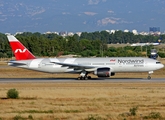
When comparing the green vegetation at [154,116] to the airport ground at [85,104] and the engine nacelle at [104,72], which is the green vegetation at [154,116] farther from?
the engine nacelle at [104,72]

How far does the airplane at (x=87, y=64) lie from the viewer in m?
54.4

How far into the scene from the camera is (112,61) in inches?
2162

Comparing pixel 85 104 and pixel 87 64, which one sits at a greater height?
pixel 87 64

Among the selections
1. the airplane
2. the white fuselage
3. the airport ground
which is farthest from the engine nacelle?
the airport ground

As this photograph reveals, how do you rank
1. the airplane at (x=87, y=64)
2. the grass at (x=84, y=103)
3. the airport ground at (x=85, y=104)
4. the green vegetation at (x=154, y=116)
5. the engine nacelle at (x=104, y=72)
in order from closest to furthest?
the green vegetation at (x=154, y=116) → the airport ground at (x=85, y=104) → the grass at (x=84, y=103) → the engine nacelle at (x=104, y=72) → the airplane at (x=87, y=64)

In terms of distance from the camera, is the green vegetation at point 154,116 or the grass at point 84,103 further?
the grass at point 84,103

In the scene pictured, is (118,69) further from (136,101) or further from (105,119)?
(105,119)

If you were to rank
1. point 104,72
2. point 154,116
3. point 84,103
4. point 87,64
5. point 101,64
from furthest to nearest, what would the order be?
point 87,64 → point 101,64 → point 104,72 → point 84,103 → point 154,116

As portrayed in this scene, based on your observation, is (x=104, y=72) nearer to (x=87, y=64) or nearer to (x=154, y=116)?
(x=87, y=64)

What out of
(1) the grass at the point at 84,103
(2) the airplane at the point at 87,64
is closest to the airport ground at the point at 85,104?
(1) the grass at the point at 84,103

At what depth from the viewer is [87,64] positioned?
183 feet

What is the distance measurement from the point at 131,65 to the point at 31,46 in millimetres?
77385

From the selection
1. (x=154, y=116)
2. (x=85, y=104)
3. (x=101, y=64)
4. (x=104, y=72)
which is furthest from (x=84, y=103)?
(x=101, y=64)

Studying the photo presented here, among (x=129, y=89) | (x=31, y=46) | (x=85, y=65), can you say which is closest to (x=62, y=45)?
(x=31, y=46)
